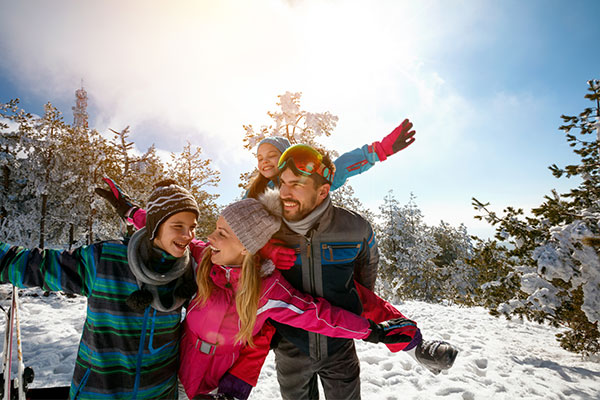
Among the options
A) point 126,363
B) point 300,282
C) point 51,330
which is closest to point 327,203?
point 300,282

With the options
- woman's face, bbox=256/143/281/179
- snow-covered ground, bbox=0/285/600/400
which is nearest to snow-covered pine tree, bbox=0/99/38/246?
snow-covered ground, bbox=0/285/600/400

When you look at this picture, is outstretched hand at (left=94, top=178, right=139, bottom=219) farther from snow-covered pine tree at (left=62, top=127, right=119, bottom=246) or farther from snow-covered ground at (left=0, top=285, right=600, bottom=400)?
snow-covered pine tree at (left=62, top=127, right=119, bottom=246)

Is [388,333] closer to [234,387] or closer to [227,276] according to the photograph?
[234,387]

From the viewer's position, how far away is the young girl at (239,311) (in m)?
2.02

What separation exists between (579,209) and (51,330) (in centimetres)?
1228

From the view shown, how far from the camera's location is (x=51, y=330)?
6719mm


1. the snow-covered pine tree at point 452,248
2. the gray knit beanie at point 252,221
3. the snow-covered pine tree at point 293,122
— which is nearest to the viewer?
the gray knit beanie at point 252,221

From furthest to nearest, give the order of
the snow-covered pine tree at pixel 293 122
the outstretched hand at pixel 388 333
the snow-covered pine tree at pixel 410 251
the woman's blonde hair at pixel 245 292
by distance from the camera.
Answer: the snow-covered pine tree at pixel 410 251 < the snow-covered pine tree at pixel 293 122 < the outstretched hand at pixel 388 333 < the woman's blonde hair at pixel 245 292

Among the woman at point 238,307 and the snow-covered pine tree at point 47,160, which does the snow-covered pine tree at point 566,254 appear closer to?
the woman at point 238,307

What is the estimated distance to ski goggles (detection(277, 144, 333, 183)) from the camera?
2.41m

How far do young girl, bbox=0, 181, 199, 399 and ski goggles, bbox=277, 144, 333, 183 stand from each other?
1101mm

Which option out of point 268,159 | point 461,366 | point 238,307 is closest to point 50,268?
point 238,307

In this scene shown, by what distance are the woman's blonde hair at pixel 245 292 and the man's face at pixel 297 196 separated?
0.52m


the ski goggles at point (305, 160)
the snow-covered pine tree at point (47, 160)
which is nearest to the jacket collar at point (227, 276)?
the ski goggles at point (305, 160)
